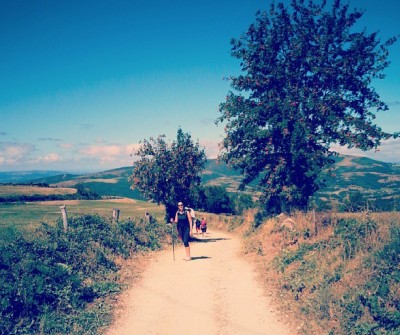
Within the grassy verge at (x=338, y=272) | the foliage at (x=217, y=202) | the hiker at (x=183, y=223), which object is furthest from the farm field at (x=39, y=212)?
the foliage at (x=217, y=202)

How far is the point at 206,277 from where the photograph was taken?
10.9 m

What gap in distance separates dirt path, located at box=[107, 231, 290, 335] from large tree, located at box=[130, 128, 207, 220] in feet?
52.1

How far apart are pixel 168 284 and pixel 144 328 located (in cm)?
309

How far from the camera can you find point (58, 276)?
28.4 ft

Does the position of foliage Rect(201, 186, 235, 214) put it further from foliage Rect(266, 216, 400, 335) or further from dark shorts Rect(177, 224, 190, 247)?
foliage Rect(266, 216, 400, 335)

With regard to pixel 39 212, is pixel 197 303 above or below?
above

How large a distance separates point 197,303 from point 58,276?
3.98 metres

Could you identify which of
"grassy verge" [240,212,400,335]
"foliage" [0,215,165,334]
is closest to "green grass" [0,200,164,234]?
"foliage" [0,215,165,334]

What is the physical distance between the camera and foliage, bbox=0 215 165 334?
695 centimetres

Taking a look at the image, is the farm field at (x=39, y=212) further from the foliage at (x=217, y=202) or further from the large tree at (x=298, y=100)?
the foliage at (x=217, y=202)

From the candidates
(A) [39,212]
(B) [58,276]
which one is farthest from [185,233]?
(A) [39,212]

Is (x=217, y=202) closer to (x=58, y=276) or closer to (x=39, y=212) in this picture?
(x=39, y=212)

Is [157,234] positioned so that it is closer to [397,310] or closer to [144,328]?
[144,328]

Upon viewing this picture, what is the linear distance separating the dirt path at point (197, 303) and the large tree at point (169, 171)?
15.9 m
